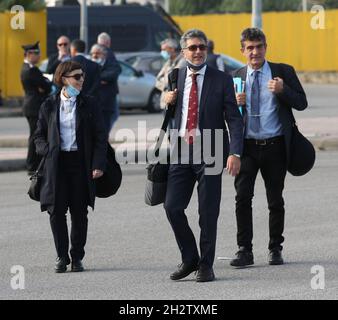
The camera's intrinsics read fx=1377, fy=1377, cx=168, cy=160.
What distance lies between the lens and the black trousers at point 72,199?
10680 mm

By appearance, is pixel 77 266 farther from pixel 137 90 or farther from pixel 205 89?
pixel 137 90

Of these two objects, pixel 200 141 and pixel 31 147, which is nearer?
pixel 200 141

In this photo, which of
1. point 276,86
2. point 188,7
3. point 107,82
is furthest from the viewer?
point 188,7

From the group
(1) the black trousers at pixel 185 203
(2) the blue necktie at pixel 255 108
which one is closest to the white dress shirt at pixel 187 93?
(1) the black trousers at pixel 185 203

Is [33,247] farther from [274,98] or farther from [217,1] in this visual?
[217,1]

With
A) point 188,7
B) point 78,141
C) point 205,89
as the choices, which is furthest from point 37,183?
point 188,7

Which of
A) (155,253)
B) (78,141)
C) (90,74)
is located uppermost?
(78,141)

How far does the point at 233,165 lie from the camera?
1001 cm

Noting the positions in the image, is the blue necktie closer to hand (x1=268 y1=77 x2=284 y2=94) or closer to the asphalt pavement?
hand (x1=268 y1=77 x2=284 y2=94)

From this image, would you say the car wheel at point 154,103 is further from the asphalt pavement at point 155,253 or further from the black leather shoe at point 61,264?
the black leather shoe at point 61,264

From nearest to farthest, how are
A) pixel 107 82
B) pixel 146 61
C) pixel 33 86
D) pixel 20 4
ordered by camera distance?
pixel 33 86 < pixel 107 82 < pixel 146 61 < pixel 20 4

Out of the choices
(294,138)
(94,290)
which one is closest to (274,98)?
(294,138)

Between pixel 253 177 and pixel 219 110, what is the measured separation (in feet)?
2.85

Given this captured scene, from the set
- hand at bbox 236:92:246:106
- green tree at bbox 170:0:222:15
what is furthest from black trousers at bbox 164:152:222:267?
green tree at bbox 170:0:222:15
